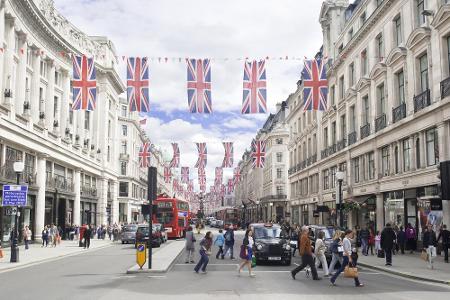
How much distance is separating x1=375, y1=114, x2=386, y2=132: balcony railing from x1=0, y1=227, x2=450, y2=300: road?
52.2ft

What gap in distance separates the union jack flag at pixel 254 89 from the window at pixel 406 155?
10414 millimetres

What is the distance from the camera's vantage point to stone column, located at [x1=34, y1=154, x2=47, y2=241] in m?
38.8

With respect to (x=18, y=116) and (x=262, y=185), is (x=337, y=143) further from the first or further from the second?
(x=262, y=185)

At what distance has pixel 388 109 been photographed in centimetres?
3222

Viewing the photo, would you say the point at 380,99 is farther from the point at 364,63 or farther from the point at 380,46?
the point at 364,63

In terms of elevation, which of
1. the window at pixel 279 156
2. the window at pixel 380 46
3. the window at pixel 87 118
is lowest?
the window at pixel 279 156

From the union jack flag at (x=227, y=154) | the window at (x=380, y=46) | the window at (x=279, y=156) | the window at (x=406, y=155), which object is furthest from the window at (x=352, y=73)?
the window at (x=279, y=156)

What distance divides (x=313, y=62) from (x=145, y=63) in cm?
918

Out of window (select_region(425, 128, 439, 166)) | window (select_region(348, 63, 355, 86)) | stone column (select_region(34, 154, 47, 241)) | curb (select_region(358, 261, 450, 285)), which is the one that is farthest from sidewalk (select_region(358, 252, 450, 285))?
stone column (select_region(34, 154, 47, 241))

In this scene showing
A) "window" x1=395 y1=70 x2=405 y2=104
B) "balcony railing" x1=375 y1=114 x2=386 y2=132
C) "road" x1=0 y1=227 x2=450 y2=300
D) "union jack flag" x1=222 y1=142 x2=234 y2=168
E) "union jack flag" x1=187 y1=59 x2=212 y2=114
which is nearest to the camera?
"road" x1=0 y1=227 x2=450 y2=300

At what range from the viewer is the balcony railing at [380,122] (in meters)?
33.1

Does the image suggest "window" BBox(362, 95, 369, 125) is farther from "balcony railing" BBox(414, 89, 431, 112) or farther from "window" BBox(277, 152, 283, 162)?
"window" BBox(277, 152, 283, 162)

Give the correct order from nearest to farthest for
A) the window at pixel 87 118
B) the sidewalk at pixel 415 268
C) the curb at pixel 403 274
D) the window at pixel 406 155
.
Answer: the curb at pixel 403 274 → the sidewalk at pixel 415 268 → the window at pixel 406 155 → the window at pixel 87 118

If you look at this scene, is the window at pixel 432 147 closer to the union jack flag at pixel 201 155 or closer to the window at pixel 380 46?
the window at pixel 380 46
